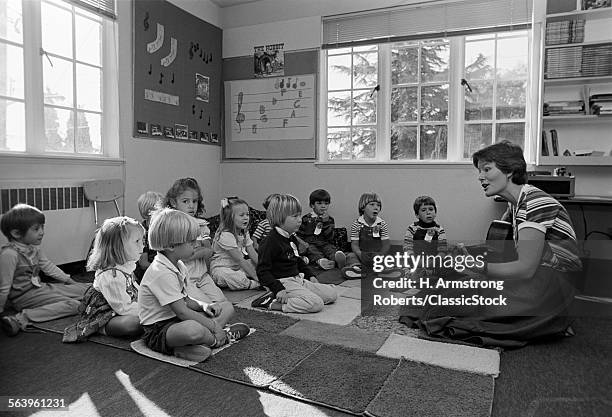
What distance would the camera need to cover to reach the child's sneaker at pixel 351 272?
379cm

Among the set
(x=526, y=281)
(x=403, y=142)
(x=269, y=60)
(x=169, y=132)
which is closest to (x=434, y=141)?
(x=403, y=142)

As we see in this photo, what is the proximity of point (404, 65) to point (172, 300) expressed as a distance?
376cm

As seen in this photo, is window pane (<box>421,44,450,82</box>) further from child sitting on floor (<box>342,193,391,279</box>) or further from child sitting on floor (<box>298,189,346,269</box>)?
child sitting on floor (<box>298,189,346,269</box>)

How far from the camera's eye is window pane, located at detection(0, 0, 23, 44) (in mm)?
3324

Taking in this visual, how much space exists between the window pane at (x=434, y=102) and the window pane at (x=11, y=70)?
3.59 m

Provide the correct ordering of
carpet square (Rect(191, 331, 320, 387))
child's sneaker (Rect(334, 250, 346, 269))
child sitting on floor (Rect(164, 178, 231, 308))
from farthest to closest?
child's sneaker (Rect(334, 250, 346, 269))
child sitting on floor (Rect(164, 178, 231, 308))
carpet square (Rect(191, 331, 320, 387))

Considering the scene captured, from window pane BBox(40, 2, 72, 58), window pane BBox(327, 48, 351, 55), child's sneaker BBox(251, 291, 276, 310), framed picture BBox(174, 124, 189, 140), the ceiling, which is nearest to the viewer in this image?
child's sneaker BBox(251, 291, 276, 310)

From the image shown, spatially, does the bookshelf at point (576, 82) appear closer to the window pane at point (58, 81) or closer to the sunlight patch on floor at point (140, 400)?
the sunlight patch on floor at point (140, 400)

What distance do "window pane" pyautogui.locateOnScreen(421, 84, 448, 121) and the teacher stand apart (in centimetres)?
237

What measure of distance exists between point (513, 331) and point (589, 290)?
4.74 feet

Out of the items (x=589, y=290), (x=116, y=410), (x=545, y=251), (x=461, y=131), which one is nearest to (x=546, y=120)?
(x=461, y=131)

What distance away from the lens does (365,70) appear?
16.2 ft

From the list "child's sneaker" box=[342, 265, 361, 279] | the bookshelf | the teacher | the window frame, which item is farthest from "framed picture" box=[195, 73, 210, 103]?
the teacher

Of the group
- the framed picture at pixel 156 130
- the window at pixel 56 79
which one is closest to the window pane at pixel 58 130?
the window at pixel 56 79
